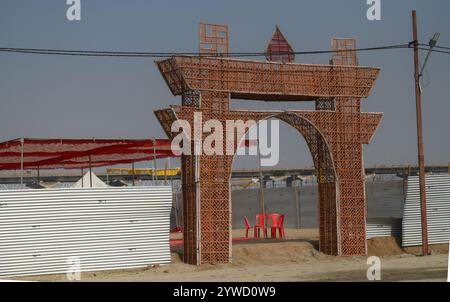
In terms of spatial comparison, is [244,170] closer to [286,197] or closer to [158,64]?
[286,197]

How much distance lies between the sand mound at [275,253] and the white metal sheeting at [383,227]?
7.47ft

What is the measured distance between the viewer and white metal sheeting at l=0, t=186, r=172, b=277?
18.4m

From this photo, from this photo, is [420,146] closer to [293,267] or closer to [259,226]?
[293,267]

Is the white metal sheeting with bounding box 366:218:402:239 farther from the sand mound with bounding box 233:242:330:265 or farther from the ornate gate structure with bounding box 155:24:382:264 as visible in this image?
the sand mound with bounding box 233:242:330:265

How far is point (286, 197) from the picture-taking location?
3947cm

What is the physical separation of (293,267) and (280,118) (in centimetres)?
442

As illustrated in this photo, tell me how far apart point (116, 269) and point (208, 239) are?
8.93 ft

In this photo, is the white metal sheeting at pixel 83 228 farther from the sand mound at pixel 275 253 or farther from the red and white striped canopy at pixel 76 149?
the sand mound at pixel 275 253

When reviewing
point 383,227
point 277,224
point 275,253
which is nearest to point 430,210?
point 383,227

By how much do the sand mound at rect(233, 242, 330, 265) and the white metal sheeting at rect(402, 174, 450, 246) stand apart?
344 cm

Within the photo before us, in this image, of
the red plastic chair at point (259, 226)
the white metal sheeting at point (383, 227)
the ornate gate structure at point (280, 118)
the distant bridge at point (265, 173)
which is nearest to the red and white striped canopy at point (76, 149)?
the ornate gate structure at point (280, 118)

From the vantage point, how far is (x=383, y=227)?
81.0 feet
